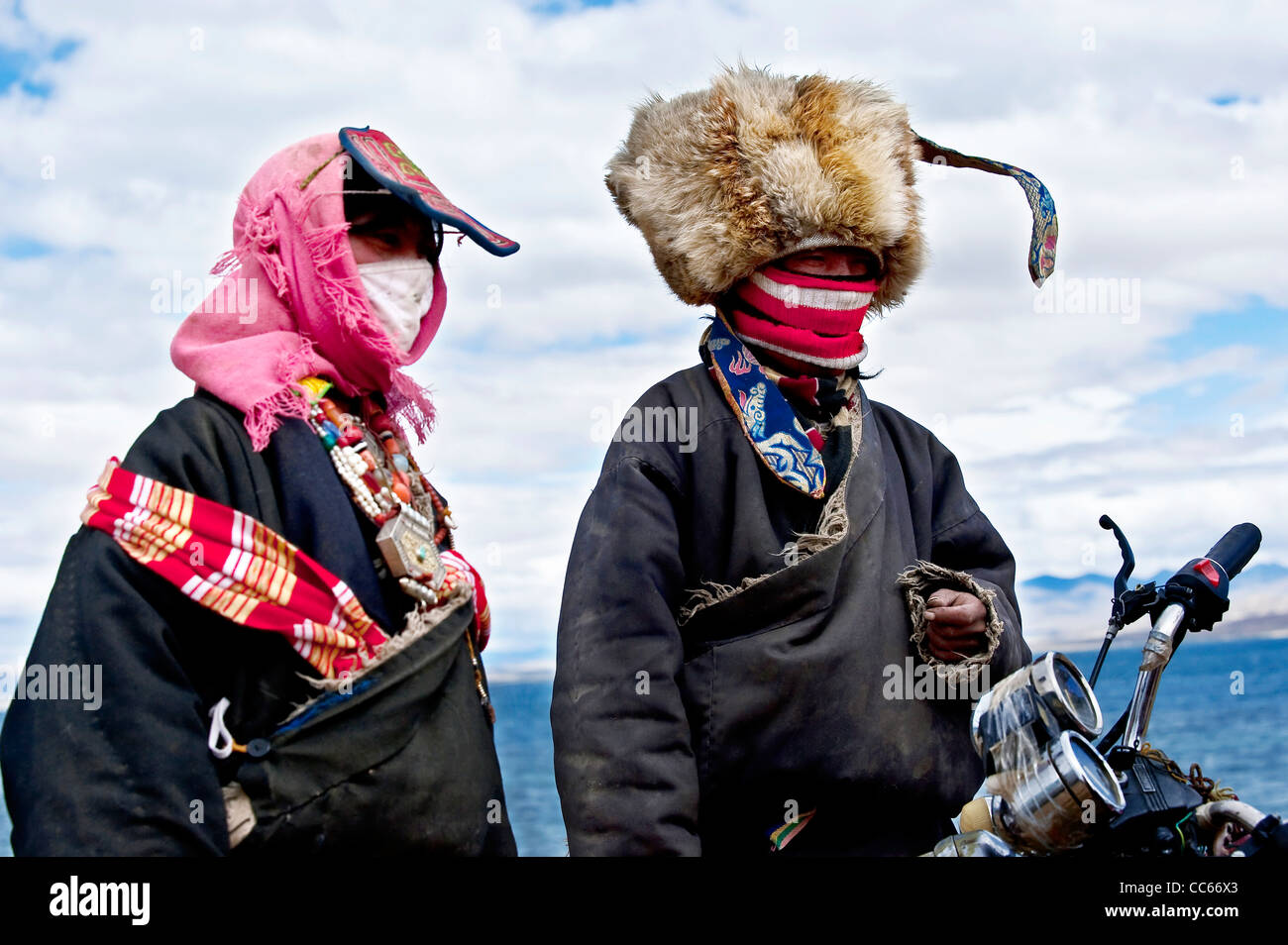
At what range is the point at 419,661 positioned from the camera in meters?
2.60

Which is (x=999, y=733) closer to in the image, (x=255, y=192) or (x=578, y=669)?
(x=578, y=669)

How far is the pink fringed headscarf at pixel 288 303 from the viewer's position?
2688 mm

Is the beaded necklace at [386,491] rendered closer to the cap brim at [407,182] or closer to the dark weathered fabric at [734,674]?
the dark weathered fabric at [734,674]

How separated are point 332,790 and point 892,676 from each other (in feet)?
4.45

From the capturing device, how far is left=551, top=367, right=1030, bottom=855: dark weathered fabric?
2.93m

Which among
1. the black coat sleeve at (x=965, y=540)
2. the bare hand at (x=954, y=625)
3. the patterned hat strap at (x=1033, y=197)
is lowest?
the bare hand at (x=954, y=625)

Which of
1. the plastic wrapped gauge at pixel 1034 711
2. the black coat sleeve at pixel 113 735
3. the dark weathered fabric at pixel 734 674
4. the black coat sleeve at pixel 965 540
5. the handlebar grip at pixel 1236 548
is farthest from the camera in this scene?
the black coat sleeve at pixel 965 540

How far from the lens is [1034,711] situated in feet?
8.97

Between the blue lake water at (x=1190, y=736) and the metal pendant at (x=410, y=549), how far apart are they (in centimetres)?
73

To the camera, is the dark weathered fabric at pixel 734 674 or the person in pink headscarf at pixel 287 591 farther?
the dark weathered fabric at pixel 734 674

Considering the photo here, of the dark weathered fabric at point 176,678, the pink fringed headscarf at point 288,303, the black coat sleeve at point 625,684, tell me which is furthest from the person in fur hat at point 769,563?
the pink fringed headscarf at point 288,303

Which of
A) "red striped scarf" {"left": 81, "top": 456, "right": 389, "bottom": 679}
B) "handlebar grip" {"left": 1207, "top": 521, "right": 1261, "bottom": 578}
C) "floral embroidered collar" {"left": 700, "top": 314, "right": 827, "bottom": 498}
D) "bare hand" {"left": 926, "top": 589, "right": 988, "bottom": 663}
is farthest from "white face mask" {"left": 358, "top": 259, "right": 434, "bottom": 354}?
"handlebar grip" {"left": 1207, "top": 521, "right": 1261, "bottom": 578}

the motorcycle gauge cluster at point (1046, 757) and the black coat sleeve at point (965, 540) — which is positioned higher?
the black coat sleeve at point (965, 540)
